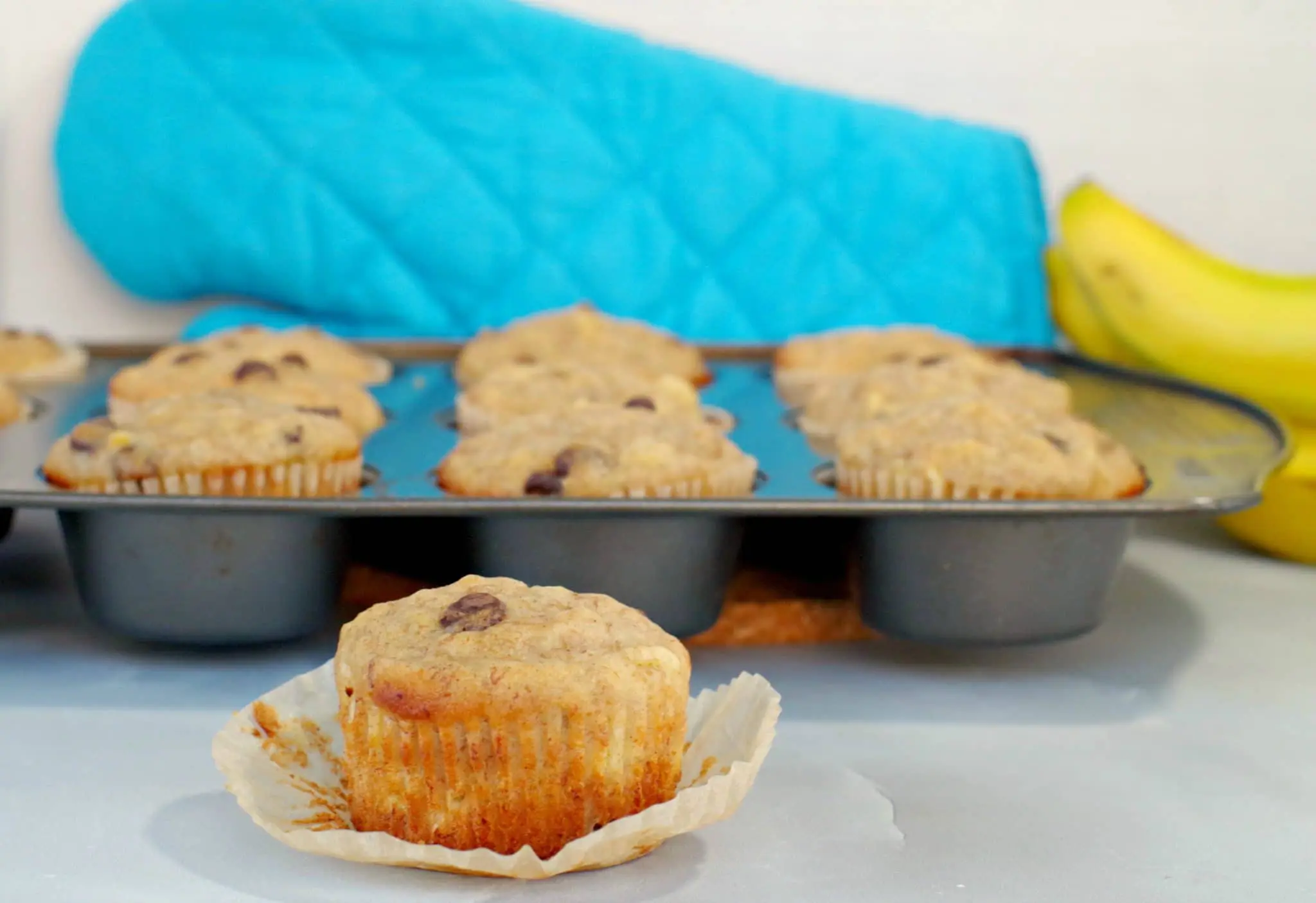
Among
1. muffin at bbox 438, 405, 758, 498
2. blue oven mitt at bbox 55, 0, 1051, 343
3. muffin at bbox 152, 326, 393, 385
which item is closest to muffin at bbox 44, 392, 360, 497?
muffin at bbox 438, 405, 758, 498

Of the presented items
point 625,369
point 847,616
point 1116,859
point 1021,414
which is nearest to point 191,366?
point 625,369

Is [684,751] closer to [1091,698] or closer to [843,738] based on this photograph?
[843,738]

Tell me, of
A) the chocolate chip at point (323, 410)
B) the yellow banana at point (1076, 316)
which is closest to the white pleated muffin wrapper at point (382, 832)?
the chocolate chip at point (323, 410)

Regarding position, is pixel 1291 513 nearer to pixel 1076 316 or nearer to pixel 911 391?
pixel 911 391

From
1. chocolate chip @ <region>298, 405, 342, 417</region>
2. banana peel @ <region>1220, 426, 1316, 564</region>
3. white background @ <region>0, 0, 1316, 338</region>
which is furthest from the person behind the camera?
white background @ <region>0, 0, 1316, 338</region>

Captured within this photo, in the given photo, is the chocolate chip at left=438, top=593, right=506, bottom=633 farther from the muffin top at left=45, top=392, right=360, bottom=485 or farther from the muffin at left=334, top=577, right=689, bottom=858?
the muffin top at left=45, top=392, right=360, bottom=485

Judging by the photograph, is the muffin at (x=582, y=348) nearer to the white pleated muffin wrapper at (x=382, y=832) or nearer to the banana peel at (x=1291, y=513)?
the banana peel at (x=1291, y=513)
